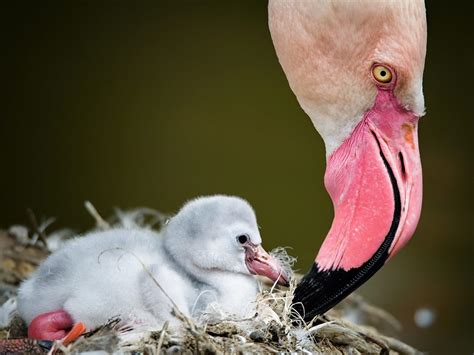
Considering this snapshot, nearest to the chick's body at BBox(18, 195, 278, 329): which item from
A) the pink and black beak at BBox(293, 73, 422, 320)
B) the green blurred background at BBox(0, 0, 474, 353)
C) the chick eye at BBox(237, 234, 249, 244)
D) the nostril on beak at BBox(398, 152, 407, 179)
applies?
the chick eye at BBox(237, 234, 249, 244)

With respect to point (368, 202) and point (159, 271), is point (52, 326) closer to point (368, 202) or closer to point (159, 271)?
point (159, 271)

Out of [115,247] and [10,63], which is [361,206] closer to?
[115,247]

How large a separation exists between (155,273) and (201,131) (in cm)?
151

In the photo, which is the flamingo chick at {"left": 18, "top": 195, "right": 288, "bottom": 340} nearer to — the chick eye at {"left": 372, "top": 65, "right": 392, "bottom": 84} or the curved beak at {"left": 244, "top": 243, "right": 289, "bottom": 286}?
the curved beak at {"left": 244, "top": 243, "right": 289, "bottom": 286}

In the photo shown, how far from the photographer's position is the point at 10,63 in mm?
2729

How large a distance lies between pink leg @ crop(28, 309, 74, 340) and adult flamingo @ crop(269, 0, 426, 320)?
438 millimetres

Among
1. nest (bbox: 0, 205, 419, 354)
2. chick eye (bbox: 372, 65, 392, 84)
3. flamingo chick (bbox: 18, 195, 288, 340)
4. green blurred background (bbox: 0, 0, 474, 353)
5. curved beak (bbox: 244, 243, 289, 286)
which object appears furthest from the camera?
green blurred background (bbox: 0, 0, 474, 353)

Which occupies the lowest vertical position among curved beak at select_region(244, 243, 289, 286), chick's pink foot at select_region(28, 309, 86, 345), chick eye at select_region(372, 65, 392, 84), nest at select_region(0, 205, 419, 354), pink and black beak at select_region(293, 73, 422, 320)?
chick's pink foot at select_region(28, 309, 86, 345)

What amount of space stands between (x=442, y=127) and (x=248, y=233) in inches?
59.0

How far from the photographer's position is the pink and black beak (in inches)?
65.0

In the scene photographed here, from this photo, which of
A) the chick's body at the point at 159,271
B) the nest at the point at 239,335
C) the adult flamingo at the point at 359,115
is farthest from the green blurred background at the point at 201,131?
the chick's body at the point at 159,271

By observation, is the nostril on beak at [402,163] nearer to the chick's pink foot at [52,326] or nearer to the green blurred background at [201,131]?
the chick's pink foot at [52,326]

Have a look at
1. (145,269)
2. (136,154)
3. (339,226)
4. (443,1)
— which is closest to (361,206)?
(339,226)

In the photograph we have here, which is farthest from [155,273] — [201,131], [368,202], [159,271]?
[201,131]
